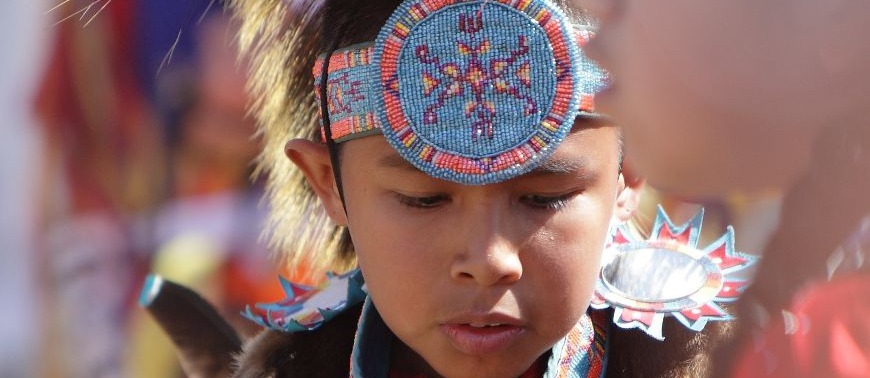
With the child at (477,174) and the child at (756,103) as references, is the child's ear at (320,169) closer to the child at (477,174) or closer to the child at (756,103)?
the child at (477,174)

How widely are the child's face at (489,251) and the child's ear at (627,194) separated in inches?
3.5

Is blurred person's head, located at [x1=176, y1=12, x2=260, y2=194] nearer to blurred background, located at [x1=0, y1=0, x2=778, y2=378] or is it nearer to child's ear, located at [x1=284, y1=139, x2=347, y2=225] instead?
blurred background, located at [x1=0, y1=0, x2=778, y2=378]

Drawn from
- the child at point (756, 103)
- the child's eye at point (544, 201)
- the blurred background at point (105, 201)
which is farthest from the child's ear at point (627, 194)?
the blurred background at point (105, 201)

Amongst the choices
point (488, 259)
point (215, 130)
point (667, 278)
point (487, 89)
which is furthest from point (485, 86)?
point (215, 130)

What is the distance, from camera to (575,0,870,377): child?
581mm

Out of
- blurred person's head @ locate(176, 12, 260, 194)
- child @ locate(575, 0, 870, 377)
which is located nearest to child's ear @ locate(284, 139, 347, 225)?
blurred person's head @ locate(176, 12, 260, 194)

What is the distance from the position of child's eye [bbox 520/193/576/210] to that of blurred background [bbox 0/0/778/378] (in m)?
1.59

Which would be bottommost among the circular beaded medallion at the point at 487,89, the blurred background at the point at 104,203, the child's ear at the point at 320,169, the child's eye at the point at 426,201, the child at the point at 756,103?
the blurred background at the point at 104,203

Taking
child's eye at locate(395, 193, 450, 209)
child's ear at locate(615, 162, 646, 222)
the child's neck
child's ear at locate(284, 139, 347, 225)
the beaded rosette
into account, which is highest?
child's eye at locate(395, 193, 450, 209)

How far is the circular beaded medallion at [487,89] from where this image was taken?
1339 millimetres

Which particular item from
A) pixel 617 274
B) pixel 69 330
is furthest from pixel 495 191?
pixel 69 330

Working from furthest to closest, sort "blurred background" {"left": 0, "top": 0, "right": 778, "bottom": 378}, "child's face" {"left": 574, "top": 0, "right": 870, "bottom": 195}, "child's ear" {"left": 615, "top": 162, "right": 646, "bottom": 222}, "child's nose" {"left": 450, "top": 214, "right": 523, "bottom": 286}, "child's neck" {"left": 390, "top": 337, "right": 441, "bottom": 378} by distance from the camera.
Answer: "blurred background" {"left": 0, "top": 0, "right": 778, "bottom": 378} < "child's neck" {"left": 390, "top": 337, "right": 441, "bottom": 378} < "child's ear" {"left": 615, "top": 162, "right": 646, "bottom": 222} < "child's nose" {"left": 450, "top": 214, "right": 523, "bottom": 286} < "child's face" {"left": 574, "top": 0, "right": 870, "bottom": 195}

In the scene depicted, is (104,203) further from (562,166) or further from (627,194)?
(562,166)

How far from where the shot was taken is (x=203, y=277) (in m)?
3.04
